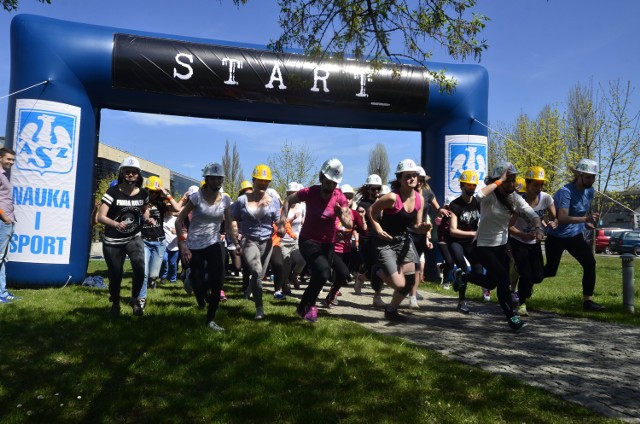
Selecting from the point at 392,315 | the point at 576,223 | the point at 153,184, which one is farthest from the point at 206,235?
the point at 576,223

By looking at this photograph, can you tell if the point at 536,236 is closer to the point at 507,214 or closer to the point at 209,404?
the point at 507,214

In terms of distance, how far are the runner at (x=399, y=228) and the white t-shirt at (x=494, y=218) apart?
2.40 ft

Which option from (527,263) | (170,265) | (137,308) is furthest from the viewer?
(170,265)

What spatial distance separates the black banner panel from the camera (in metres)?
10.5

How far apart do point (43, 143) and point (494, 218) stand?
28.1 ft

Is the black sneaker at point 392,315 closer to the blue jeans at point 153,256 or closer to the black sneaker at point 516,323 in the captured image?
the black sneaker at point 516,323

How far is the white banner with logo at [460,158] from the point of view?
480 inches

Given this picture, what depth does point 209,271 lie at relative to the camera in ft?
19.8

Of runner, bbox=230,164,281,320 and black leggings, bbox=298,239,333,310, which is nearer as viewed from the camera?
black leggings, bbox=298,239,333,310

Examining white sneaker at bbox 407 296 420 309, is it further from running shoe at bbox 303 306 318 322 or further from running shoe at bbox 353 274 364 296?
running shoe at bbox 303 306 318 322

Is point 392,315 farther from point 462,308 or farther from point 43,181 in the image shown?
point 43,181

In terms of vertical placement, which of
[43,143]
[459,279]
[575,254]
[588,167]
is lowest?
[459,279]

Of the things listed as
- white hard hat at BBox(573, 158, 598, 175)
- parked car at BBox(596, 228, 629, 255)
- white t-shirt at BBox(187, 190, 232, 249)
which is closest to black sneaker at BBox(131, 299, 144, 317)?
white t-shirt at BBox(187, 190, 232, 249)

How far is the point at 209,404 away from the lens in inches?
139
